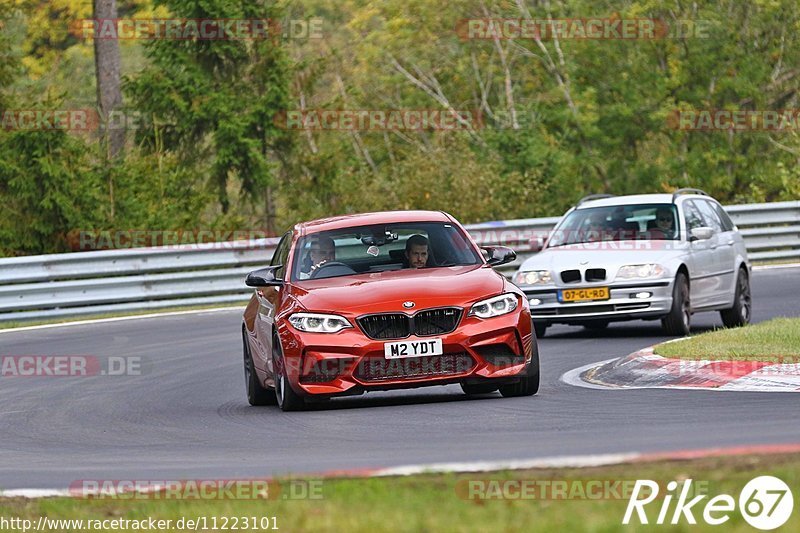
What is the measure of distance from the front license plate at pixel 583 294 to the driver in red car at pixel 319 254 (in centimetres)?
501

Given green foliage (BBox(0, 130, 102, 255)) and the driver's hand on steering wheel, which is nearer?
the driver's hand on steering wheel

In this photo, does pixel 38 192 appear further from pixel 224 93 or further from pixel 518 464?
pixel 518 464

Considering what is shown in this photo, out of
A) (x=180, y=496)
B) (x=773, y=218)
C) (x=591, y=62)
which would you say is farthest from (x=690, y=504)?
(x=591, y=62)

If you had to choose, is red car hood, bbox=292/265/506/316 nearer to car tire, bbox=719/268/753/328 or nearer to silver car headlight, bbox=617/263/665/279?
silver car headlight, bbox=617/263/665/279

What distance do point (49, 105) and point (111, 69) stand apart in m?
8.67

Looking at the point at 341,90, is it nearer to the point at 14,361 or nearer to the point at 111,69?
the point at 111,69

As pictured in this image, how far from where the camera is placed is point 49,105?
28.1 meters

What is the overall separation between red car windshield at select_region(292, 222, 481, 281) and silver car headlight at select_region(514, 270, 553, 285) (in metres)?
4.58

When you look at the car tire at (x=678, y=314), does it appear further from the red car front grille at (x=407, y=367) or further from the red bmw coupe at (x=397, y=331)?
the red car front grille at (x=407, y=367)

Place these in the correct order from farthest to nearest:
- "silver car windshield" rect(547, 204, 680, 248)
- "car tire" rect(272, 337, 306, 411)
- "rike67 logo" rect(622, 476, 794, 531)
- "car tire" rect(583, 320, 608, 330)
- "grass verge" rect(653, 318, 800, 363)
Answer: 1. "car tire" rect(583, 320, 608, 330)
2. "silver car windshield" rect(547, 204, 680, 248)
3. "grass verge" rect(653, 318, 800, 363)
4. "car tire" rect(272, 337, 306, 411)
5. "rike67 logo" rect(622, 476, 794, 531)

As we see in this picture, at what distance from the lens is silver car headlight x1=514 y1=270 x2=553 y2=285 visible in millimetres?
17797

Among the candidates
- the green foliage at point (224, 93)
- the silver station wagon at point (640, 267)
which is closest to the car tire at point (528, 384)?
the silver station wagon at point (640, 267)

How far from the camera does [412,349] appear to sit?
458 inches

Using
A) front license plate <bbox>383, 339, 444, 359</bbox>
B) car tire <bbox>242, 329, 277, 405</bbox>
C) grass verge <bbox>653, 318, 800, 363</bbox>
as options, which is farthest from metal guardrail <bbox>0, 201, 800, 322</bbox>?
front license plate <bbox>383, 339, 444, 359</bbox>
